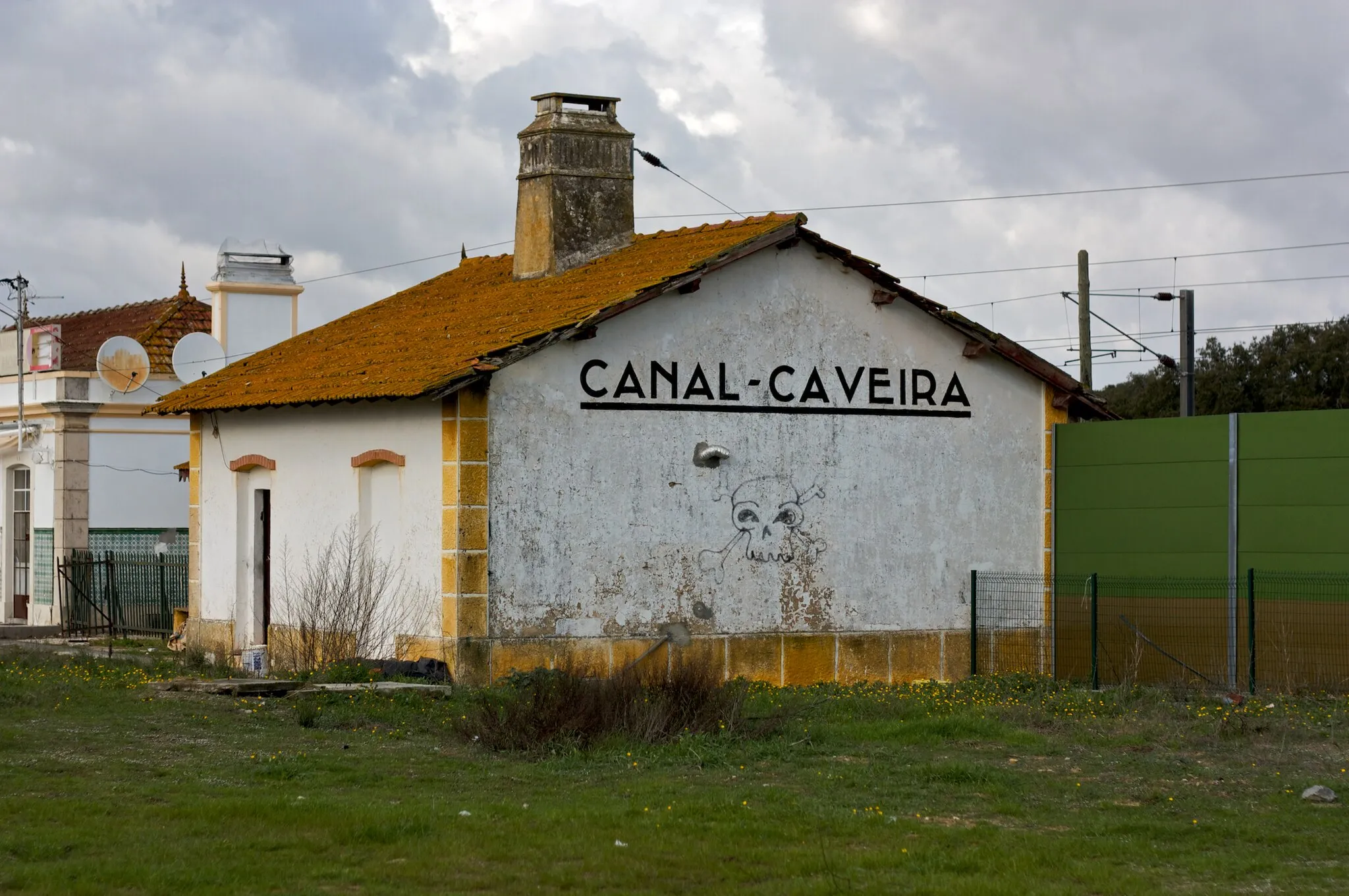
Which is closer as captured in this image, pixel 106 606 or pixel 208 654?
pixel 208 654

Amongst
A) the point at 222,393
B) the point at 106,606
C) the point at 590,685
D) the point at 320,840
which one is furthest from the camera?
the point at 106,606

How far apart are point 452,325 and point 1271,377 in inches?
1500

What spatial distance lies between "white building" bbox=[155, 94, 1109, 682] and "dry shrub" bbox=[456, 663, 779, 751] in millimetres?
3091

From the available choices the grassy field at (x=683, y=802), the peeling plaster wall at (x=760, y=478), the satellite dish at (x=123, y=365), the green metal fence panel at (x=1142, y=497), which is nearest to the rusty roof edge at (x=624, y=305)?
the peeling plaster wall at (x=760, y=478)

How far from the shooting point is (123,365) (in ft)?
101

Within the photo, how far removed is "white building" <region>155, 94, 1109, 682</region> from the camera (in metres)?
17.6

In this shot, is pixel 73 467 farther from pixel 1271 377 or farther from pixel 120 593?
pixel 1271 377

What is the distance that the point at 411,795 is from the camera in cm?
1101

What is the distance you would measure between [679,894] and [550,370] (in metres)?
9.96

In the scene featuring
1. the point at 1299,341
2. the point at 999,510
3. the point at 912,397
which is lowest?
the point at 999,510

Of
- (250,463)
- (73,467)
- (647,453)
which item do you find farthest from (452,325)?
(73,467)

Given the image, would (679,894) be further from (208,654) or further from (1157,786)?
(208,654)

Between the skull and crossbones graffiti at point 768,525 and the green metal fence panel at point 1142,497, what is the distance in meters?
3.28

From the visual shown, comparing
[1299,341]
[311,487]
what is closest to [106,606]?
[311,487]
